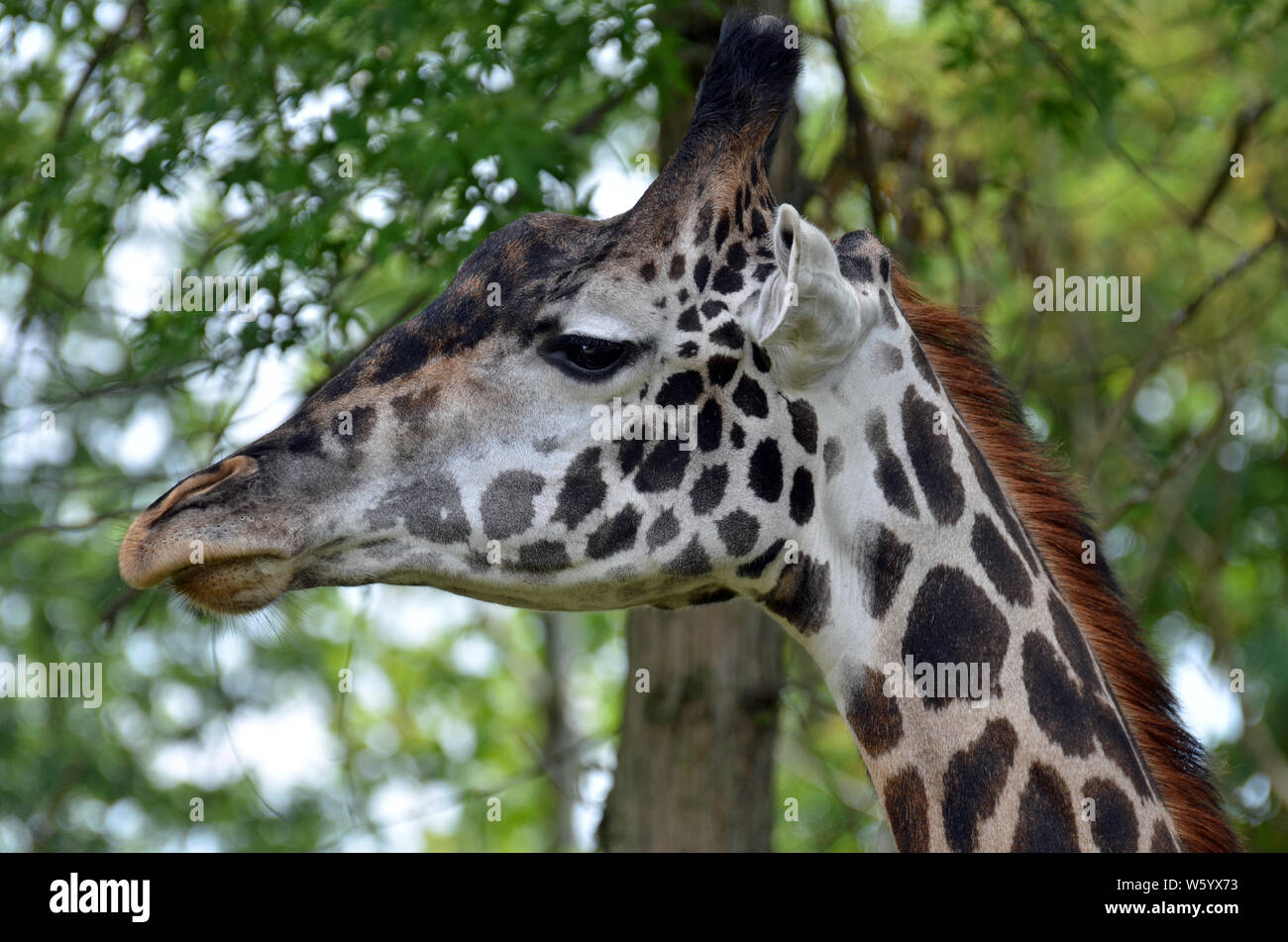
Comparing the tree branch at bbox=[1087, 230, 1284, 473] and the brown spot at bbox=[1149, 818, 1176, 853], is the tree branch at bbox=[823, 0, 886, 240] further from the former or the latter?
the brown spot at bbox=[1149, 818, 1176, 853]

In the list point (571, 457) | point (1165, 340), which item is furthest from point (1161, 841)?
point (1165, 340)

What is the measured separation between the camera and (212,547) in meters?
3.80

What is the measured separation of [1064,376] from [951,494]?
6834 mm

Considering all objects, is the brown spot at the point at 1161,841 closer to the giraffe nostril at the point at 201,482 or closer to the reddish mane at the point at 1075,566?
the reddish mane at the point at 1075,566

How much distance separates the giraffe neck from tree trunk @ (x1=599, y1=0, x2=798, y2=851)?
3094mm

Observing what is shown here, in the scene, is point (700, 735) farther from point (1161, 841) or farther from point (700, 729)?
point (1161, 841)

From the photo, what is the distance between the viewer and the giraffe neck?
3857mm

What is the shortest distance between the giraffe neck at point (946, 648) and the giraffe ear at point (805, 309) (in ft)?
0.47

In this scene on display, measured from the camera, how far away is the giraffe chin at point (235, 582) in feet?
12.8

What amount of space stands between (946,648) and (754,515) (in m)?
0.66
